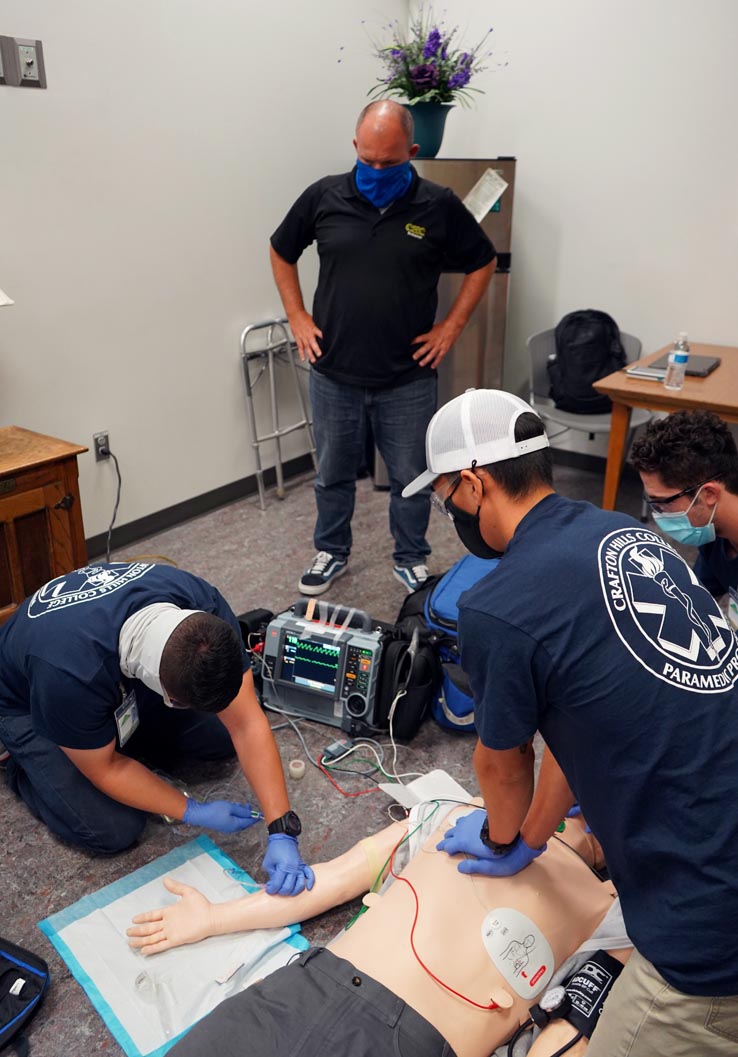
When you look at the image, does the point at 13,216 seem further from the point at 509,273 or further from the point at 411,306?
the point at 509,273

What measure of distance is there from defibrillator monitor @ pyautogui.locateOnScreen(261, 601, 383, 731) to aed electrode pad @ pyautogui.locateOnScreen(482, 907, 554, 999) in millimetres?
847

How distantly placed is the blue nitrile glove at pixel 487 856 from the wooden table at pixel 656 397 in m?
1.86

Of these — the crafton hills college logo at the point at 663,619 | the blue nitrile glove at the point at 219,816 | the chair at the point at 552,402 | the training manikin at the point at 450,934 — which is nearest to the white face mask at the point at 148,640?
the blue nitrile glove at the point at 219,816

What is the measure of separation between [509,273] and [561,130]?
646 millimetres

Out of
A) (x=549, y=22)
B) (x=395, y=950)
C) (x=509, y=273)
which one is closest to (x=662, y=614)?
(x=395, y=950)

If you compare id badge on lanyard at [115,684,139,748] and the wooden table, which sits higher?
the wooden table

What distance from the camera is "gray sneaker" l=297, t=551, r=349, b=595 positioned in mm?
2990

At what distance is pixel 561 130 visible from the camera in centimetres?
374

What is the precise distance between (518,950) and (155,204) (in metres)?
2.79

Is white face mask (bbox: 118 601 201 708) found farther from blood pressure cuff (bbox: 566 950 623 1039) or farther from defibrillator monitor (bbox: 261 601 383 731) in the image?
blood pressure cuff (bbox: 566 950 623 1039)

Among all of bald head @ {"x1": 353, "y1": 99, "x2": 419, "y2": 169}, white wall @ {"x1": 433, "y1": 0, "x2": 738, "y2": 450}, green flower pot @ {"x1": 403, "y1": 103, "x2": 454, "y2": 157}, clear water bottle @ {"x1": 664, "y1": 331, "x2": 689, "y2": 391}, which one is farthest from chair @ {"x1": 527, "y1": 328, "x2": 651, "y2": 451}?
bald head @ {"x1": 353, "y1": 99, "x2": 419, "y2": 169}

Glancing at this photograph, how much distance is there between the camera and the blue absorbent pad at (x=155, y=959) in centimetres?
155

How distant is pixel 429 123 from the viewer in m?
3.52

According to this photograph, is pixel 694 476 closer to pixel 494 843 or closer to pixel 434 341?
pixel 494 843
